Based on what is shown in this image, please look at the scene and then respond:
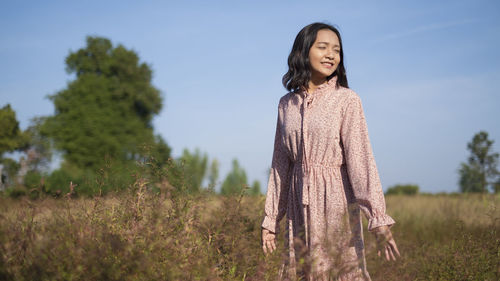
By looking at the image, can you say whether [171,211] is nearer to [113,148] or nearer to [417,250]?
[417,250]

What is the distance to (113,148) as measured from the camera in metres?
24.4

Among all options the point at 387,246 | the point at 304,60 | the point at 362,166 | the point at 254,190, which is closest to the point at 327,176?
the point at 362,166

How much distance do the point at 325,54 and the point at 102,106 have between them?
2399cm

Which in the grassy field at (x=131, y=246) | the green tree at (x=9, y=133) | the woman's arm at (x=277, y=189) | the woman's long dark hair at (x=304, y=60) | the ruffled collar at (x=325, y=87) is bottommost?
the grassy field at (x=131, y=246)

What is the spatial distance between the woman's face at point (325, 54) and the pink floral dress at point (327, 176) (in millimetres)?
98

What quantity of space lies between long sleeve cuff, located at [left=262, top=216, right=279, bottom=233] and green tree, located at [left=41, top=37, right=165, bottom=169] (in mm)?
18673

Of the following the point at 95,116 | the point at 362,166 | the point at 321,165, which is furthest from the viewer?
the point at 95,116

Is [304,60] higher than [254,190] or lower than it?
higher

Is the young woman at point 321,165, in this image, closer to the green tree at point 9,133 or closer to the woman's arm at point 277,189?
the woman's arm at point 277,189

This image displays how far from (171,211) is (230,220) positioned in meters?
1.41

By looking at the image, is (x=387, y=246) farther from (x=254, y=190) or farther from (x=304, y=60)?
(x=254, y=190)

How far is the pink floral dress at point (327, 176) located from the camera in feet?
8.98

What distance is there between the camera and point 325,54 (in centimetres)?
311

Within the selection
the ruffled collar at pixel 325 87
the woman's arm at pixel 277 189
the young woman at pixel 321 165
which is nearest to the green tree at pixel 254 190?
the woman's arm at pixel 277 189
